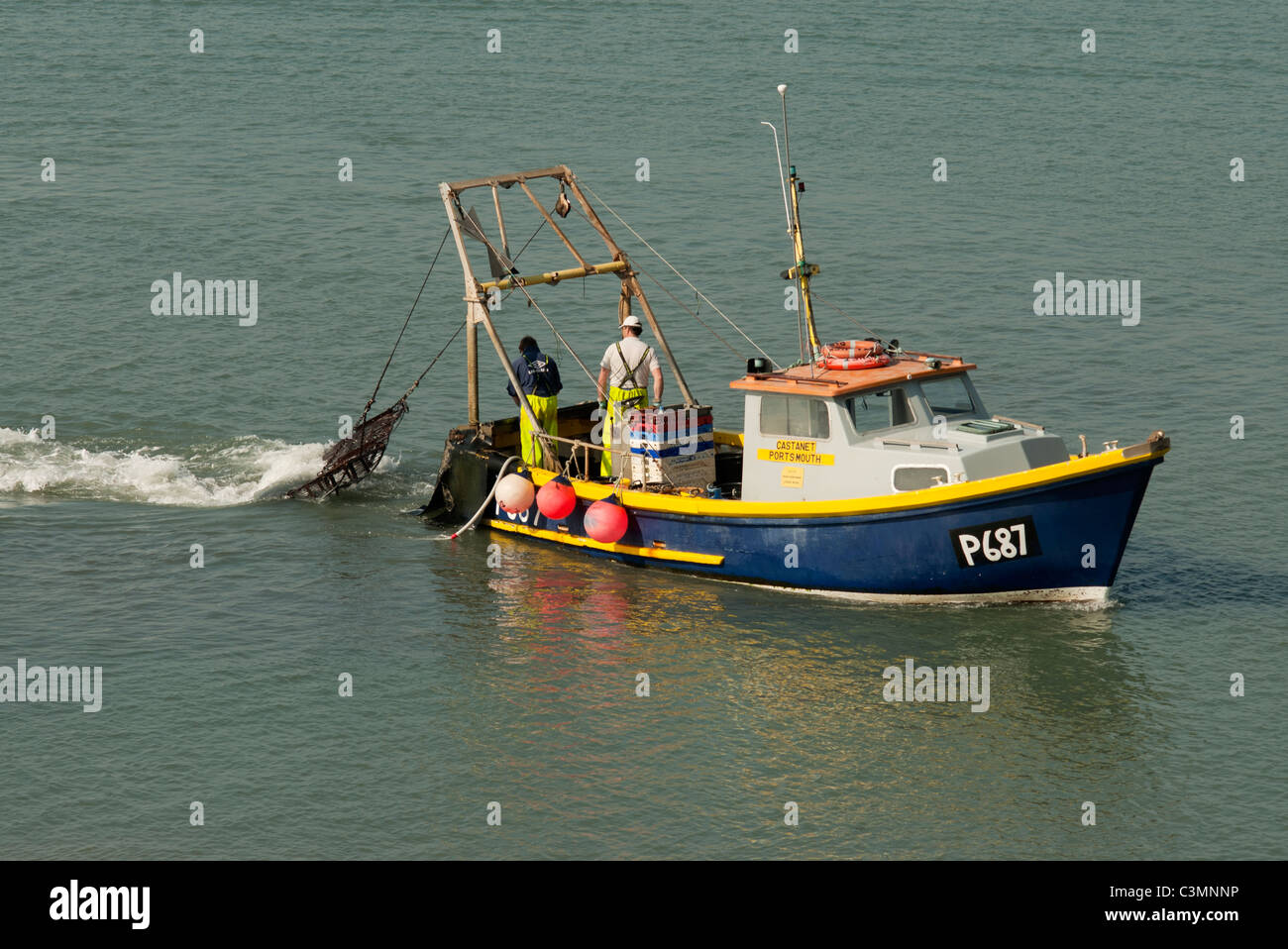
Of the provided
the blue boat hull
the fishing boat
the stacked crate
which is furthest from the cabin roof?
the blue boat hull

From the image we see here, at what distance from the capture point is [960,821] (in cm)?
1408

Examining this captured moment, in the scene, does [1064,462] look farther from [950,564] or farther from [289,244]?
[289,244]

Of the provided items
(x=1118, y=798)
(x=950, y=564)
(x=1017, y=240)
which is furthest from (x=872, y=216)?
(x=1118, y=798)

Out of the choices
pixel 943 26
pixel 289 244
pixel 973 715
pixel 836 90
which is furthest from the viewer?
pixel 943 26

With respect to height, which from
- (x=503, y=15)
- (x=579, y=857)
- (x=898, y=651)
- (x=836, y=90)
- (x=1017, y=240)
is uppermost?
(x=503, y=15)

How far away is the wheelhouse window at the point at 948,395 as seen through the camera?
18469 millimetres

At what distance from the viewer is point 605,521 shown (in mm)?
18906

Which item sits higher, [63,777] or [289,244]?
[289,244]

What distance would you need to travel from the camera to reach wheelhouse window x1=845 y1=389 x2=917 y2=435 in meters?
18.1

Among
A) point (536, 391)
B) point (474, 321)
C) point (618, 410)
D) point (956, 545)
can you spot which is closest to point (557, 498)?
point (618, 410)

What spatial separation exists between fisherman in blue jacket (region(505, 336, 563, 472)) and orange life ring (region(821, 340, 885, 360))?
3421 millimetres

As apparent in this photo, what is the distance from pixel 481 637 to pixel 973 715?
5.06 m

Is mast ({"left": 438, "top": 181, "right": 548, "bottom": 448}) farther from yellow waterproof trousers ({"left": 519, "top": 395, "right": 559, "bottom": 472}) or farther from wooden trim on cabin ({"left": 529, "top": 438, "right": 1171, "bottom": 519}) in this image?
wooden trim on cabin ({"left": 529, "top": 438, "right": 1171, "bottom": 519})

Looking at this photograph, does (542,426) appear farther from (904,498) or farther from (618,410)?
(904,498)
